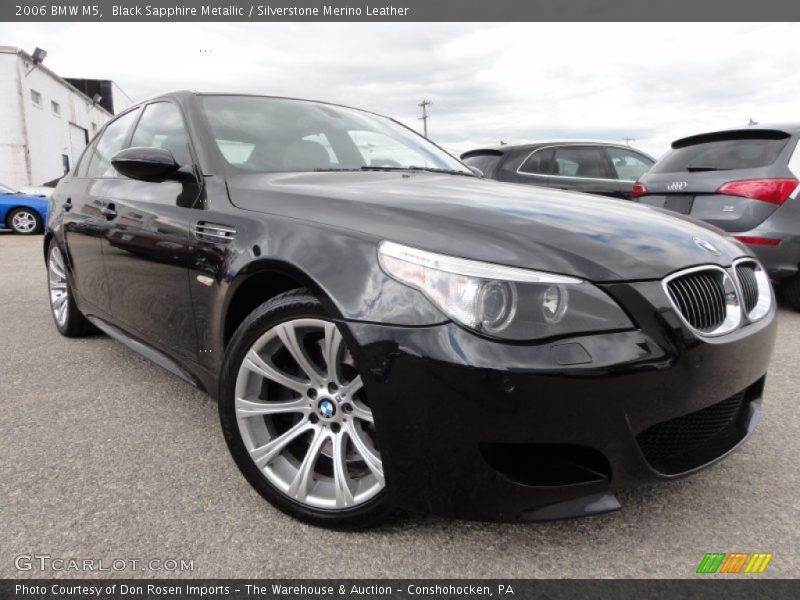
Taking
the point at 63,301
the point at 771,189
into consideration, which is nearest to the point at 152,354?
the point at 63,301

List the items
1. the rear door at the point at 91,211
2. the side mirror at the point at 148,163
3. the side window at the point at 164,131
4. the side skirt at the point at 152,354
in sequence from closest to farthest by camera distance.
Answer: the side mirror at the point at 148,163, the side skirt at the point at 152,354, the side window at the point at 164,131, the rear door at the point at 91,211

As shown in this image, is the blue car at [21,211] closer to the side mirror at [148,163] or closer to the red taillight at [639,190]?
the red taillight at [639,190]

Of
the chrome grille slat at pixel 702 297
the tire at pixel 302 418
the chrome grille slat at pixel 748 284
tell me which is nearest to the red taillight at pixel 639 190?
the chrome grille slat at pixel 748 284

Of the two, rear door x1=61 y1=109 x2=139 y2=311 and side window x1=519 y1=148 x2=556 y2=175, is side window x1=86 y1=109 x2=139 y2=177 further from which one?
side window x1=519 y1=148 x2=556 y2=175

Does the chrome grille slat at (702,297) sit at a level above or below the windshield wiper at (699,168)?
below

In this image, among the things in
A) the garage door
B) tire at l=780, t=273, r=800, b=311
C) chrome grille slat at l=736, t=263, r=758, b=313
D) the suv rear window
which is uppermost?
the garage door

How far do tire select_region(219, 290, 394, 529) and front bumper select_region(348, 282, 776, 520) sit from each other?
0.16 meters

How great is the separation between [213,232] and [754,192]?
407 centimetres

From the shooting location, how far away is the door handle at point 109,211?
3057 millimetres

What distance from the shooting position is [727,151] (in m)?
4.93

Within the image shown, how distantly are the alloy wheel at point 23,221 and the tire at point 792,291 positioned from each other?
13783 millimetres

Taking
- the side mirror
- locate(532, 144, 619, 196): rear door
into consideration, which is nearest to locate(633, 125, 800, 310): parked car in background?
locate(532, 144, 619, 196): rear door

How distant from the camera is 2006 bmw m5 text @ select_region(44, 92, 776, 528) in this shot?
5.19 feet

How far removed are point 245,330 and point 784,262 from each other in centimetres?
430
